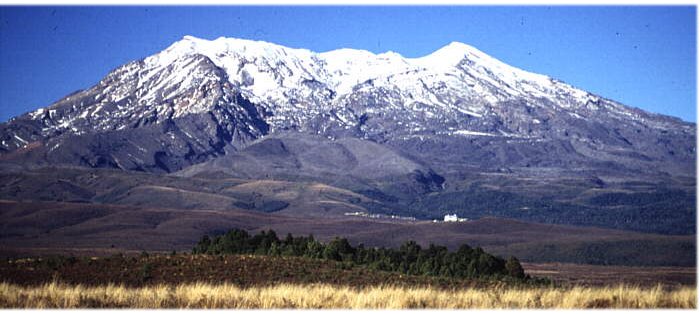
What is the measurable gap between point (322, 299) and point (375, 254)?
2611cm

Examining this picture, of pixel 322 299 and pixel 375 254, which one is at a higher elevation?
pixel 375 254

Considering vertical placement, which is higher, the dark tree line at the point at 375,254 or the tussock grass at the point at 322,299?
the dark tree line at the point at 375,254

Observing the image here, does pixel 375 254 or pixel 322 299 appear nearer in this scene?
pixel 322 299

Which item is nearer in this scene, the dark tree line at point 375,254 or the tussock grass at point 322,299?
the tussock grass at point 322,299

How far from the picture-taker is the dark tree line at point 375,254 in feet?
153

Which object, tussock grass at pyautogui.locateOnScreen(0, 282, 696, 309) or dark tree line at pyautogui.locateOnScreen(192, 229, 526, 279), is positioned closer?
tussock grass at pyautogui.locateOnScreen(0, 282, 696, 309)

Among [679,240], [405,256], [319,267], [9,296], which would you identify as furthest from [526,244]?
[9,296]

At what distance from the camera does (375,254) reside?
5384cm

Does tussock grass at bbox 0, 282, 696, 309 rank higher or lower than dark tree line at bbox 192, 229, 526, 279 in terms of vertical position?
lower

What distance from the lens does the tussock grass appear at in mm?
27156

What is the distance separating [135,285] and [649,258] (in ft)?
469

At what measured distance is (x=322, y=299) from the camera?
27828 millimetres

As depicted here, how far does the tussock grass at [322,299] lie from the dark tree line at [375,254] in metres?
14.0

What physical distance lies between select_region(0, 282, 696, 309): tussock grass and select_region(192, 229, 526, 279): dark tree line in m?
14.0
